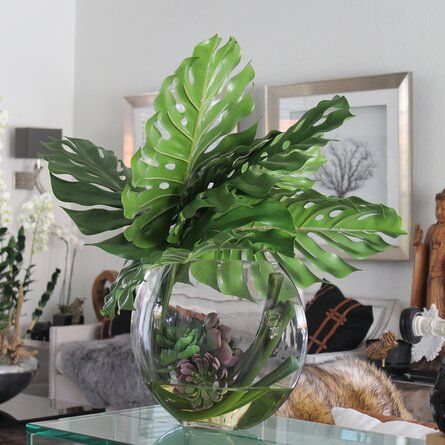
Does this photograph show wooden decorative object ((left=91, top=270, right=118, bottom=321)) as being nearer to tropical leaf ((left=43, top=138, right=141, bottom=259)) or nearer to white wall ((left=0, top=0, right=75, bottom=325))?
white wall ((left=0, top=0, right=75, bottom=325))

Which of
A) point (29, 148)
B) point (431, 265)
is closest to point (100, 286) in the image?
point (29, 148)

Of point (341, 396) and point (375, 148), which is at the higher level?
point (375, 148)

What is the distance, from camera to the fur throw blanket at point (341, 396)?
2.21 meters

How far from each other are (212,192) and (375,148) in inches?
156

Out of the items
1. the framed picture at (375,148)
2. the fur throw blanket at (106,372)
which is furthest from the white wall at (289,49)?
the fur throw blanket at (106,372)

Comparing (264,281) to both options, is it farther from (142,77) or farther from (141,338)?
(142,77)

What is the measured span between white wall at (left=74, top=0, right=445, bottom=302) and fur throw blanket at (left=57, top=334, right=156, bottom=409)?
1.30 meters

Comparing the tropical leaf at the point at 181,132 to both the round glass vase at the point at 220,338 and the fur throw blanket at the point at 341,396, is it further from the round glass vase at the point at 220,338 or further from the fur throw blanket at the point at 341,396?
the fur throw blanket at the point at 341,396

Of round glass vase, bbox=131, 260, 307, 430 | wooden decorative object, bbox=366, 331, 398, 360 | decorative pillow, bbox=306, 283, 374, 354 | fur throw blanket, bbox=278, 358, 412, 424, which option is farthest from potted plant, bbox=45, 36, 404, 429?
decorative pillow, bbox=306, 283, 374, 354

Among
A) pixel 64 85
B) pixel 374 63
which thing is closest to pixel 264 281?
pixel 374 63

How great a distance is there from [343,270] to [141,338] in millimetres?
327

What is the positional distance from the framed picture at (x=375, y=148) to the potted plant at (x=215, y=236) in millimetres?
3672

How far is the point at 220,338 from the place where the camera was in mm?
1178

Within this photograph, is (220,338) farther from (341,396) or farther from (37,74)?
(37,74)
